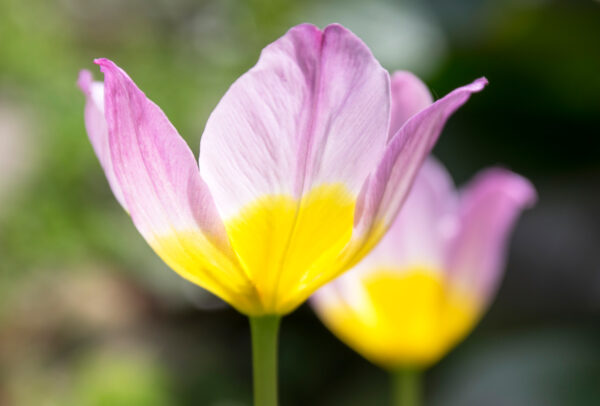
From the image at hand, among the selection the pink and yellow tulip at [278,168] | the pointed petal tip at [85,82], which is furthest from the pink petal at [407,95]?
the pointed petal tip at [85,82]

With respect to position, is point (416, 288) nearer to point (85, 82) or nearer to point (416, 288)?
point (416, 288)

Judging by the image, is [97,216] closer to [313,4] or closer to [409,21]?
[313,4]

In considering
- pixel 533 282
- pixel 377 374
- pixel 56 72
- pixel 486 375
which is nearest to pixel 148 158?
pixel 486 375

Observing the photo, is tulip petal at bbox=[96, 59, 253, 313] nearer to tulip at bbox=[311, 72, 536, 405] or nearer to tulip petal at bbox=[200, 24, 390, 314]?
tulip petal at bbox=[200, 24, 390, 314]

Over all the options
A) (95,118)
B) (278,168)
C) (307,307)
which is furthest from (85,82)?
(307,307)

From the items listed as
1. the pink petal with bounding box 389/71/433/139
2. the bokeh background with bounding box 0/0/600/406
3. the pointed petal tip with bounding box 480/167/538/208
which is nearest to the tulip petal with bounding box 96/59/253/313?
the pink petal with bounding box 389/71/433/139
